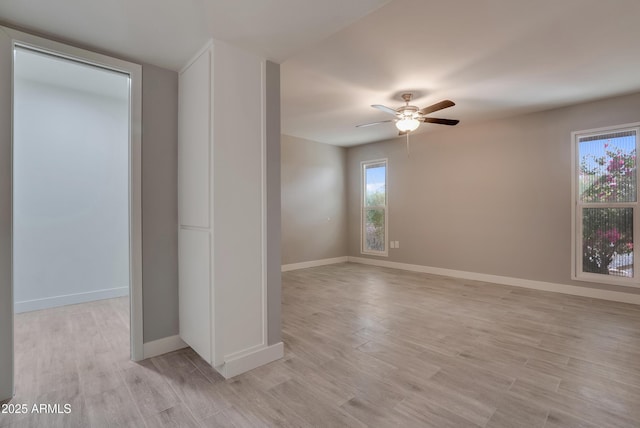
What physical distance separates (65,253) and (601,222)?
6.68m

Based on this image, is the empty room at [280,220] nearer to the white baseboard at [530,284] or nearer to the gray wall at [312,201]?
the white baseboard at [530,284]

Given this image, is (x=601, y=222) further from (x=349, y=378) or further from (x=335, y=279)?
(x=349, y=378)

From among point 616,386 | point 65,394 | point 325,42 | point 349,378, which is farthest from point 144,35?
point 616,386

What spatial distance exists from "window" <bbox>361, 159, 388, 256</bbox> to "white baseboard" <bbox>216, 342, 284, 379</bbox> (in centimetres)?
423

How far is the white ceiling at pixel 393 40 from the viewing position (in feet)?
5.68

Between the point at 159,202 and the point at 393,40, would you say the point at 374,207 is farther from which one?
the point at 159,202

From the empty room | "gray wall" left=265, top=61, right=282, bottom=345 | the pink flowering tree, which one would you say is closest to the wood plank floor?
the empty room

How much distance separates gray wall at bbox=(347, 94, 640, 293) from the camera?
13.4ft

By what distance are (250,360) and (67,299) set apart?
2.93 metres

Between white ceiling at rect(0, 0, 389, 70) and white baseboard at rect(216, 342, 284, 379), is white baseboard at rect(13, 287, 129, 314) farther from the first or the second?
white ceiling at rect(0, 0, 389, 70)

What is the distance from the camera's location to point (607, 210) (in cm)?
383

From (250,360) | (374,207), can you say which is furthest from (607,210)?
(250,360)

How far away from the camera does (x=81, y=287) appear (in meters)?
3.72

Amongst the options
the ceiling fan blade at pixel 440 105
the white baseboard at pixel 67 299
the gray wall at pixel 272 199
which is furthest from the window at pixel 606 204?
the white baseboard at pixel 67 299
